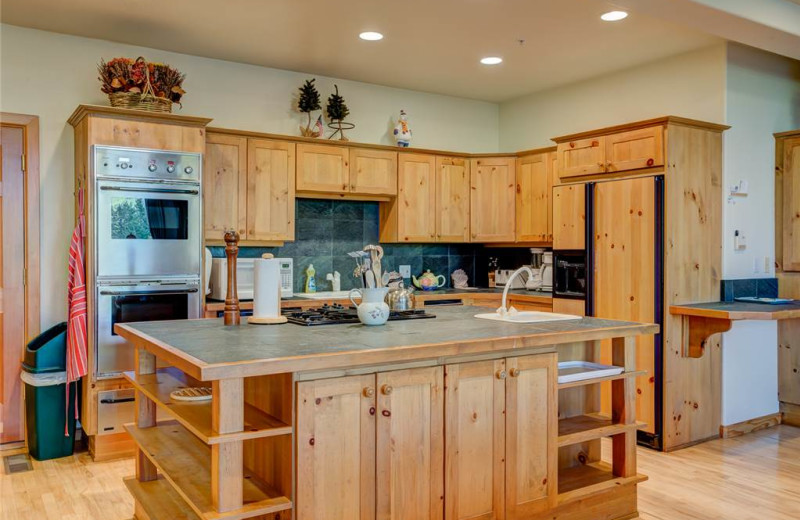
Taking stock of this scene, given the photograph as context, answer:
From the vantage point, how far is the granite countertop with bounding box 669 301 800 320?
3660 mm

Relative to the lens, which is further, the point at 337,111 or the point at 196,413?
the point at 337,111

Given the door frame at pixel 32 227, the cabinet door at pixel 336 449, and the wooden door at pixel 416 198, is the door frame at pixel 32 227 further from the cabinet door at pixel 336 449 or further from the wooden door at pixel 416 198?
the cabinet door at pixel 336 449

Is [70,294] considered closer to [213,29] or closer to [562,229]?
[213,29]

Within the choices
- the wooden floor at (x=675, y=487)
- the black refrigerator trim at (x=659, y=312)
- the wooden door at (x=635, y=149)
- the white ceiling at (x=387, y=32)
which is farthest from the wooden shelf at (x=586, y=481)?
the white ceiling at (x=387, y=32)

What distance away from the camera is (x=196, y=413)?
2.23 m

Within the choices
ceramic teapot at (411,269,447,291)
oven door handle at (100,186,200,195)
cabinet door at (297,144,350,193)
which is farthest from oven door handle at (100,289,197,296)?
ceramic teapot at (411,269,447,291)

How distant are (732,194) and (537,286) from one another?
1.68 metres

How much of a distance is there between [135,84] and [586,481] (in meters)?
3.37

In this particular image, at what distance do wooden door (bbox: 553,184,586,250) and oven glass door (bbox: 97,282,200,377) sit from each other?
8.62 feet

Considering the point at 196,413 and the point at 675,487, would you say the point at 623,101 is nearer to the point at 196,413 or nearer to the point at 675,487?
the point at 675,487

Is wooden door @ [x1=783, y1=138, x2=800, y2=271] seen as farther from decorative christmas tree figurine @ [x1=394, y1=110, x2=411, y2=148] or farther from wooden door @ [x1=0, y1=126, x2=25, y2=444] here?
wooden door @ [x1=0, y1=126, x2=25, y2=444]

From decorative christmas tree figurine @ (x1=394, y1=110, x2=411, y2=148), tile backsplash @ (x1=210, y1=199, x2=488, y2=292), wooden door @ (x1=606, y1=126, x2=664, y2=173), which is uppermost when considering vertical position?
decorative christmas tree figurine @ (x1=394, y1=110, x2=411, y2=148)

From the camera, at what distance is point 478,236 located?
5.64 m

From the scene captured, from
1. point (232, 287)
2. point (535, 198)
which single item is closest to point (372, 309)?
point (232, 287)
